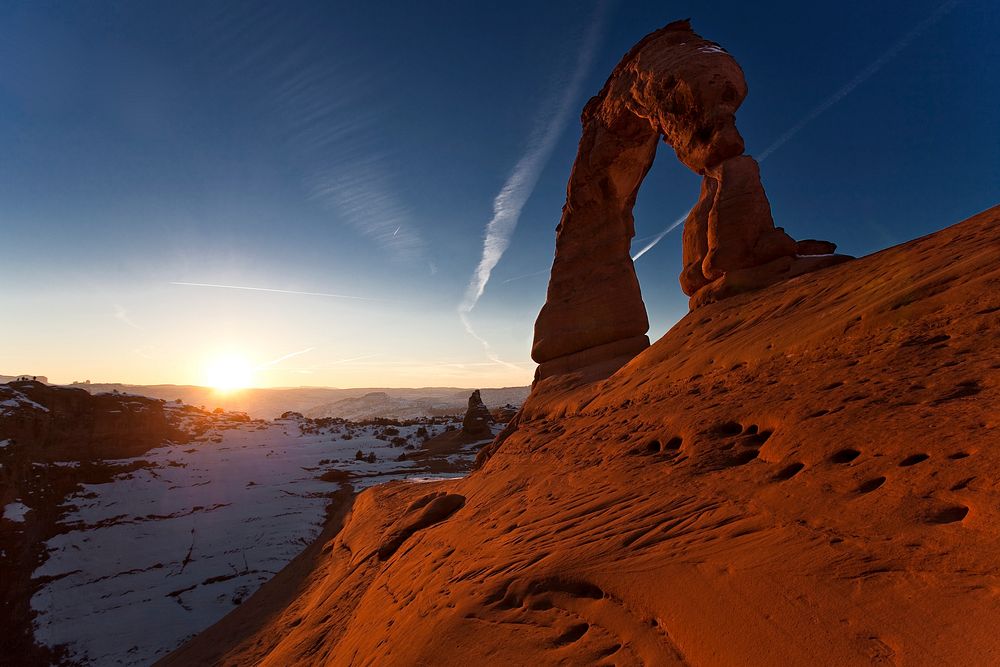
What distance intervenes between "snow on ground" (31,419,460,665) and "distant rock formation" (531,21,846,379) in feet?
33.6

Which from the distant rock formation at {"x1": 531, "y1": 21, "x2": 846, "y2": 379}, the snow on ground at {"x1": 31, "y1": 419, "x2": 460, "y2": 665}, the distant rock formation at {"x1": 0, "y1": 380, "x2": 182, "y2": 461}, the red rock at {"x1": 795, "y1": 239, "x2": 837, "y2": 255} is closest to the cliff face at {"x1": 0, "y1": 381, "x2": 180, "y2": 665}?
the distant rock formation at {"x1": 0, "y1": 380, "x2": 182, "y2": 461}

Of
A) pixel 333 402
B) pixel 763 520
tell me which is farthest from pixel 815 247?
pixel 333 402

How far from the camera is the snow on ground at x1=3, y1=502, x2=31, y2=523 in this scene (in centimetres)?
977

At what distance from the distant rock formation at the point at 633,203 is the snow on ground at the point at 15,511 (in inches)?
566

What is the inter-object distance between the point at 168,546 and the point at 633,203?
59.8 ft

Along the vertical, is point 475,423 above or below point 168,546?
above

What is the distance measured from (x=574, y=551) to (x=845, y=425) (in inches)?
102

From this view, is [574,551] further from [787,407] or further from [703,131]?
[703,131]

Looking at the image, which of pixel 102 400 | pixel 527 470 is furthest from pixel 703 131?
pixel 102 400

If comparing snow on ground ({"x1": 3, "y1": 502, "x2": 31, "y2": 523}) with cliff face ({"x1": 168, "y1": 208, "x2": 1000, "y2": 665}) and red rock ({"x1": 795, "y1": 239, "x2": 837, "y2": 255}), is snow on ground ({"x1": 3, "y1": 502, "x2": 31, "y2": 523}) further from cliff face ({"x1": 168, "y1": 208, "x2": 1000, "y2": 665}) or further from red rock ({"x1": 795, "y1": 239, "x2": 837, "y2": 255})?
red rock ({"x1": 795, "y1": 239, "x2": 837, "y2": 255})

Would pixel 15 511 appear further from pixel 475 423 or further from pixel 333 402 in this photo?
pixel 333 402

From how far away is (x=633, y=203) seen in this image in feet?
46.8

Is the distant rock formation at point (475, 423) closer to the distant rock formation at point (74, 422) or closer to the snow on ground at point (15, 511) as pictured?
the distant rock formation at point (74, 422)

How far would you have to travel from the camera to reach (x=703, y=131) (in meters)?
10.7
